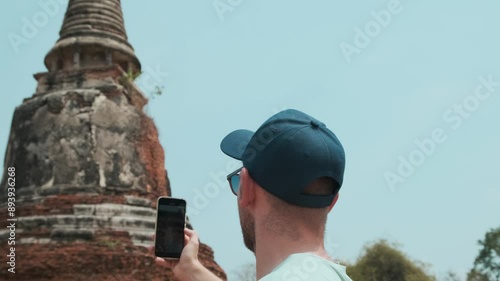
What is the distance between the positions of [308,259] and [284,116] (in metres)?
0.46

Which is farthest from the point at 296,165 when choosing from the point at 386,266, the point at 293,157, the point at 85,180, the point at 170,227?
the point at 386,266

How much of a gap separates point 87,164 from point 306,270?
12.8 meters

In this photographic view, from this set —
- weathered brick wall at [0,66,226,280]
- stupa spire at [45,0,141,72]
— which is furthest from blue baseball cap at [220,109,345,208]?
stupa spire at [45,0,141,72]

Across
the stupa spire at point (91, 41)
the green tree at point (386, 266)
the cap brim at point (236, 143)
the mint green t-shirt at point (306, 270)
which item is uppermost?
the stupa spire at point (91, 41)

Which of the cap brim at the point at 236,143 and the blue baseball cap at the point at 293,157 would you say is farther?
the cap brim at the point at 236,143

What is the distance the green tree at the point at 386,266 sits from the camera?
3381 cm

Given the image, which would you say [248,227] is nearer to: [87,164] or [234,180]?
[234,180]

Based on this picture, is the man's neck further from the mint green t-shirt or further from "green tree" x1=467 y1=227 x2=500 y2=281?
"green tree" x1=467 y1=227 x2=500 y2=281

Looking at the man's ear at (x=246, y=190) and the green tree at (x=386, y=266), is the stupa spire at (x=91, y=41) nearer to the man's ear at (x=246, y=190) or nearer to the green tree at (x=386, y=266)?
the man's ear at (x=246, y=190)

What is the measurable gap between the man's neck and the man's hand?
28 centimetres

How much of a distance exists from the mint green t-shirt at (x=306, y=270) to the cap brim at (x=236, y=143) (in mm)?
462

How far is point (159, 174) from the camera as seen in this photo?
50.9 ft

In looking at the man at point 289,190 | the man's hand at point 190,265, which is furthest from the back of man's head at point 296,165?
the man's hand at point 190,265

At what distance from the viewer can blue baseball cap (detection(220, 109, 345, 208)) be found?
1.94 meters
